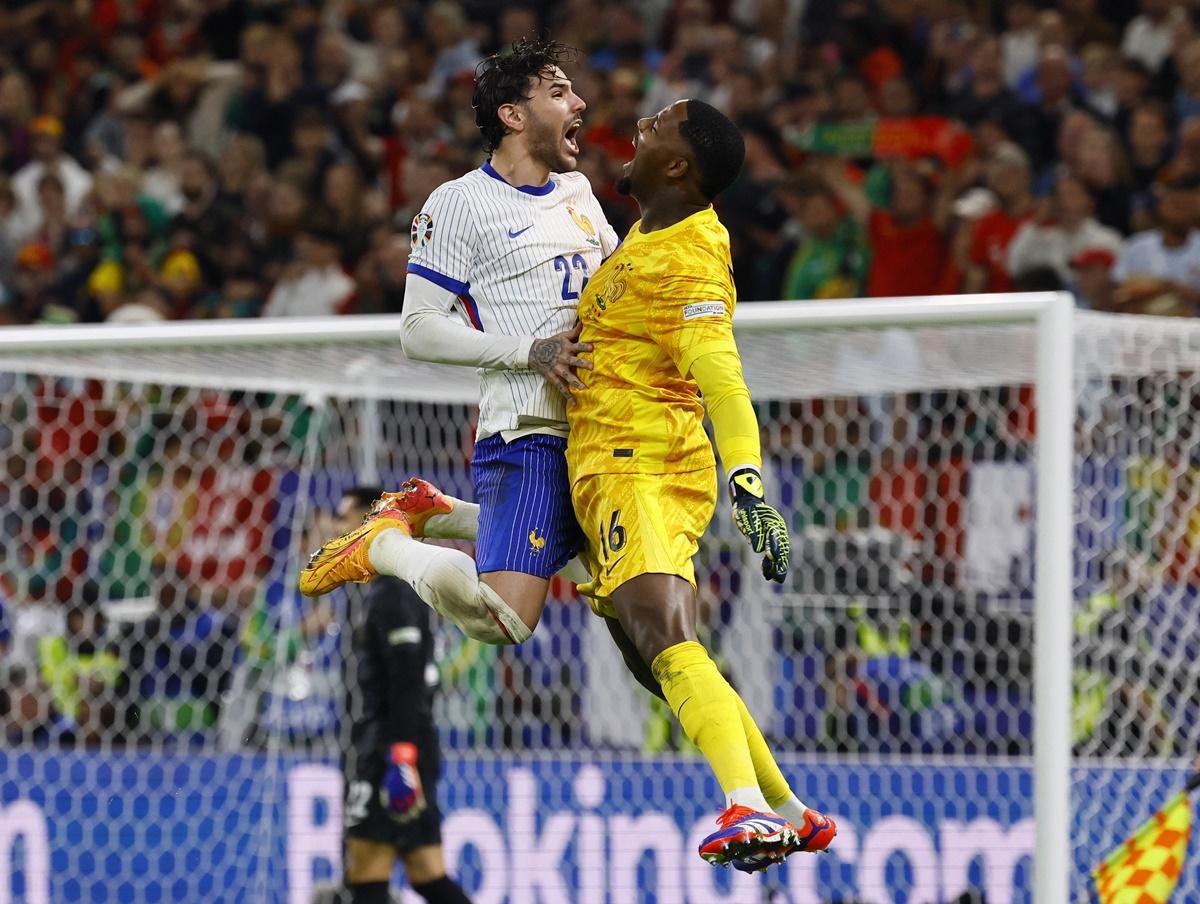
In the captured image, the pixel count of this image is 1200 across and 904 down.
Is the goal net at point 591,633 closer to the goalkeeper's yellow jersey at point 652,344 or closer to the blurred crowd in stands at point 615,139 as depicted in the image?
the blurred crowd in stands at point 615,139

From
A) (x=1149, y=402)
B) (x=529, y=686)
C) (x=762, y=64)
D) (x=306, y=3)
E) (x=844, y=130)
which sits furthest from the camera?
(x=306, y=3)

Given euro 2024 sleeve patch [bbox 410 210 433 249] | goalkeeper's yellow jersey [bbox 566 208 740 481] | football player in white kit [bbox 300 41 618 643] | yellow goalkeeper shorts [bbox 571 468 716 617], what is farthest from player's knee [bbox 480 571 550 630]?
euro 2024 sleeve patch [bbox 410 210 433 249]

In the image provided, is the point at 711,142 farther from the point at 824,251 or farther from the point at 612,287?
the point at 824,251

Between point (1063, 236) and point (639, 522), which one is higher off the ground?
point (1063, 236)

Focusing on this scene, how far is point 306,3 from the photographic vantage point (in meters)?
12.7

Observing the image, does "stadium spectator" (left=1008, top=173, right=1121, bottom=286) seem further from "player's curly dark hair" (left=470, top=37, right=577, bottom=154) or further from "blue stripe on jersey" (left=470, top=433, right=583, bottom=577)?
"blue stripe on jersey" (left=470, top=433, right=583, bottom=577)

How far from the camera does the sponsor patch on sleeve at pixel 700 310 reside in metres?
4.34

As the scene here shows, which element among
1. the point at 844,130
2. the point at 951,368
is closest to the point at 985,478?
the point at 951,368

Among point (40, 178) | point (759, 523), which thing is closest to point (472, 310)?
point (759, 523)

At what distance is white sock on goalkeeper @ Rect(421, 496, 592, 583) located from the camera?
5109 millimetres

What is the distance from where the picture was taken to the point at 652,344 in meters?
4.51

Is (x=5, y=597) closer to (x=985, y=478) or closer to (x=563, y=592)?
(x=563, y=592)

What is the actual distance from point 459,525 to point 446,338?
67 centimetres

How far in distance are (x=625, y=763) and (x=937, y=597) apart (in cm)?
142
